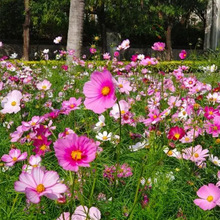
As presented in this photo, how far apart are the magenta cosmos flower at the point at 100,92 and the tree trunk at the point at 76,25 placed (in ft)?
20.6

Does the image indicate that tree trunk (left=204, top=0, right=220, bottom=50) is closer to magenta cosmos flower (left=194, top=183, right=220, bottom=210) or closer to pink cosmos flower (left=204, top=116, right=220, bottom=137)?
pink cosmos flower (left=204, top=116, right=220, bottom=137)

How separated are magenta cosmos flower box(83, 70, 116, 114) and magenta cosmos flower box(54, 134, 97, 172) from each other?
0.10 meters

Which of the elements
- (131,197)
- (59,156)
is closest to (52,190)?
(59,156)

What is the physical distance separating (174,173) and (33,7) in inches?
507

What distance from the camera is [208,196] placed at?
1.24 meters

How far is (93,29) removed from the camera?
1770 cm

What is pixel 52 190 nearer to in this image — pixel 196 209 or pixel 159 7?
pixel 196 209

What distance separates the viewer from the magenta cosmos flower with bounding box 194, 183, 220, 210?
1.21 metres

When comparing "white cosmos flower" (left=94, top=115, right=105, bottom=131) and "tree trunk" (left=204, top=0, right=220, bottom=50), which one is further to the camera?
→ "tree trunk" (left=204, top=0, right=220, bottom=50)

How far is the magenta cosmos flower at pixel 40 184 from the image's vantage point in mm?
945

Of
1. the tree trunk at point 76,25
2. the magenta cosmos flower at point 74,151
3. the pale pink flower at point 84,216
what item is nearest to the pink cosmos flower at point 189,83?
the pale pink flower at point 84,216

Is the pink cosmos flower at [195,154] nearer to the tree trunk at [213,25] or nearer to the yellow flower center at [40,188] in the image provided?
the yellow flower center at [40,188]

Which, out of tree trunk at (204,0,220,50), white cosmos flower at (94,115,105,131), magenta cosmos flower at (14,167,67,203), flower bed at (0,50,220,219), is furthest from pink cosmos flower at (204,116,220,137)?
tree trunk at (204,0,220,50)

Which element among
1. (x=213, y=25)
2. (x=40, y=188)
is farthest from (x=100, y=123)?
(x=213, y=25)
